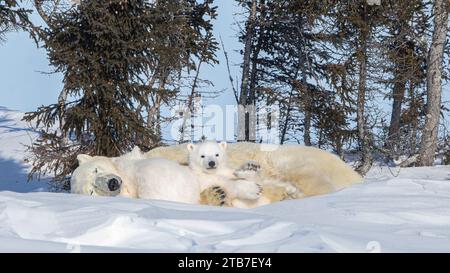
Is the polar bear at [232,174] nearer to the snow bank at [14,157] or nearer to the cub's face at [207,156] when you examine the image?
the cub's face at [207,156]

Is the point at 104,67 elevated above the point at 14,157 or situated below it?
above

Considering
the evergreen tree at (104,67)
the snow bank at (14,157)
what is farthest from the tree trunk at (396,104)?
the snow bank at (14,157)

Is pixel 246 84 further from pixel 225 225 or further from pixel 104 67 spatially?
pixel 225 225

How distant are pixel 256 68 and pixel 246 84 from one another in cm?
72

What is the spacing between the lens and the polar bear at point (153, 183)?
6328 mm

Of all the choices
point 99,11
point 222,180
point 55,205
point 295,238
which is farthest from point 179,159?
point 99,11

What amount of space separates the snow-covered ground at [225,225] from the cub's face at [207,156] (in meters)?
1.11

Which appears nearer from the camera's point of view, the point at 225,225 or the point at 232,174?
the point at 225,225

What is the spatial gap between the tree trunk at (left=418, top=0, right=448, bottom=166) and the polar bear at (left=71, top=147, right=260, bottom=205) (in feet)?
36.7

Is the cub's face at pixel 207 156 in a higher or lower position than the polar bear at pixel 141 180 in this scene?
higher

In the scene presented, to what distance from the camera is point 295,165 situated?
23.7 ft

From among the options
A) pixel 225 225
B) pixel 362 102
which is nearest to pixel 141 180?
pixel 225 225

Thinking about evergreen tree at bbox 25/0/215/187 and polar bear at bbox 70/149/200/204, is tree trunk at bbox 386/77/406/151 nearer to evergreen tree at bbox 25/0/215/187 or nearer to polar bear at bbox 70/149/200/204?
evergreen tree at bbox 25/0/215/187
